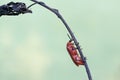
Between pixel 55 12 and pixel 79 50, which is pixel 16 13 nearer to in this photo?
pixel 55 12

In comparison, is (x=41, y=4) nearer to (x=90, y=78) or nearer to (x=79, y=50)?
(x=79, y=50)

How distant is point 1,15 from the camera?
1547 inches

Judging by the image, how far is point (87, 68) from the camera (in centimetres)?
3984

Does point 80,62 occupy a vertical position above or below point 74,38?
below

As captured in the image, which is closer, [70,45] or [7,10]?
[7,10]

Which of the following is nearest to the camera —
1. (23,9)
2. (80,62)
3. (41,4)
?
(41,4)

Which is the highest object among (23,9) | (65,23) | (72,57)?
(23,9)

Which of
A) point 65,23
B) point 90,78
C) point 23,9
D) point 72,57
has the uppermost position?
point 23,9

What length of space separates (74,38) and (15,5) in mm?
7259

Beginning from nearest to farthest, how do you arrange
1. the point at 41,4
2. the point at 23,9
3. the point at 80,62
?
the point at 41,4 < the point at 23,9 < the point at 80,62

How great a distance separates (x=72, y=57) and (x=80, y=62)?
108 centimetres

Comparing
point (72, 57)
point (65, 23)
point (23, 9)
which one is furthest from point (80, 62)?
point (23, 9)

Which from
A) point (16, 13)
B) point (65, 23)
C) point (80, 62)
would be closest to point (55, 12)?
point (65, 23)

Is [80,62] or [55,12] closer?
[55,12]
